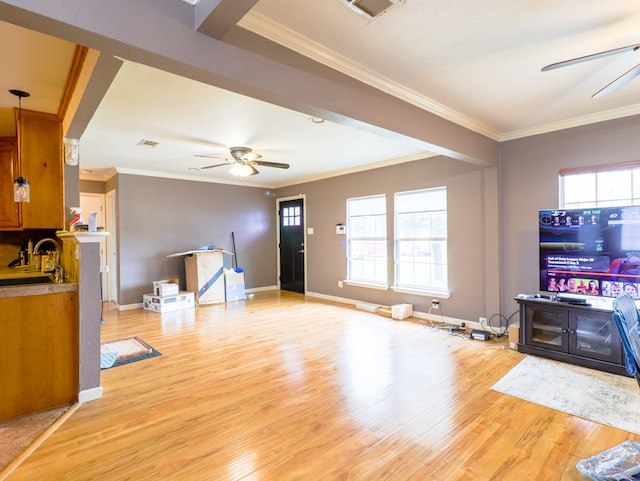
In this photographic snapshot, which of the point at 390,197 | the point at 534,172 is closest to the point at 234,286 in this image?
the point at 390,197

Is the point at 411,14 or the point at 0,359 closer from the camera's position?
the point at 411,14

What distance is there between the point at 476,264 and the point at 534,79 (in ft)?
8.11

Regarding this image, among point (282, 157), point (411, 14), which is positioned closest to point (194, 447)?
point (411, 14)

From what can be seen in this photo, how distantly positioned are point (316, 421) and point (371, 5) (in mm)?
2642

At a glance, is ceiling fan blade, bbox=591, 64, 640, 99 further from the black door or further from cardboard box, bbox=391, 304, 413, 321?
the black door

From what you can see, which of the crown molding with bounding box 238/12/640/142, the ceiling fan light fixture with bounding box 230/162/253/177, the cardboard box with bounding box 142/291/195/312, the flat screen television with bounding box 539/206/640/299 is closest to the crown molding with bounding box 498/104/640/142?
the crown molding with bounding box 238/12/640/142

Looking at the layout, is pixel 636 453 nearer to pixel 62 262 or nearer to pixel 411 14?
pixel 411 14

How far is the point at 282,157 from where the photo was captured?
530cm

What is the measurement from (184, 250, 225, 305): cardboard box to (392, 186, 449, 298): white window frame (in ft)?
10.9

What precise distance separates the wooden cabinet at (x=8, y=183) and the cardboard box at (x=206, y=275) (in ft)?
9.46

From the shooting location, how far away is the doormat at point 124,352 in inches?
135

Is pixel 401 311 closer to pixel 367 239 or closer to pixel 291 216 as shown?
pixel 367 239

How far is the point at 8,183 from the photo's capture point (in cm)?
379

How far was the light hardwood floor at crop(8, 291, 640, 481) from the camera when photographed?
1.88 metres
